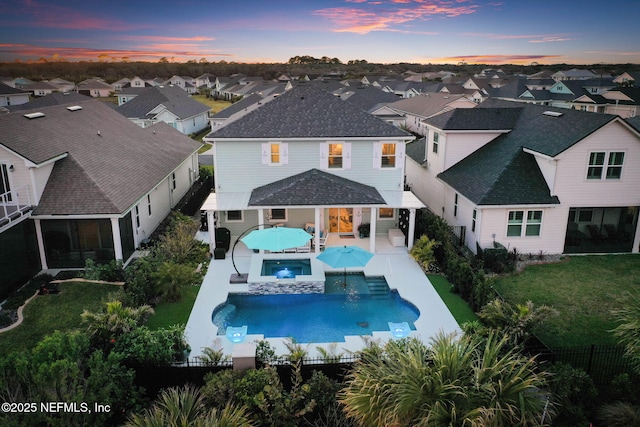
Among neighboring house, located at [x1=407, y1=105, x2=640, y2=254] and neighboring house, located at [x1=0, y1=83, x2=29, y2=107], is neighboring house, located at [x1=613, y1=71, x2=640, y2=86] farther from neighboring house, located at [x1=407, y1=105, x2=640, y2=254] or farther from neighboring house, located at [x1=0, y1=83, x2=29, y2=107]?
neighboring house, located at [x1=0, y1=83, x2=29, y2=107]

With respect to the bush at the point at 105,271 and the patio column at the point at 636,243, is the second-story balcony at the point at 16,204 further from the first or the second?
the patio column at the point at 636,243

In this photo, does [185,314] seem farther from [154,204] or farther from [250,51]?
[250,51]

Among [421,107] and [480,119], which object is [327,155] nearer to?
[480,119]

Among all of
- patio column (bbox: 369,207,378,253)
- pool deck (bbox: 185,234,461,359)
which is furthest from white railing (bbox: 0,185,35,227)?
patio column (bbox: 369,207,378,253)

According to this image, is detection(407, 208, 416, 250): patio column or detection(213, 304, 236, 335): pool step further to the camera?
detection(407, 208, 416, 250): patio column

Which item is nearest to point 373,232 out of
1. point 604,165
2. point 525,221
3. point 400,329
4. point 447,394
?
point 525,221

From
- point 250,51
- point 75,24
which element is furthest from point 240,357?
point 250,51
